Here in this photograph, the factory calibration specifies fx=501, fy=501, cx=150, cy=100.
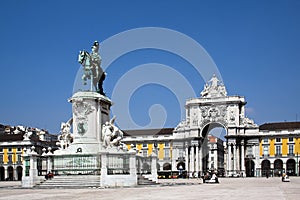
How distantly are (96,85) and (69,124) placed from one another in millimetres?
3024

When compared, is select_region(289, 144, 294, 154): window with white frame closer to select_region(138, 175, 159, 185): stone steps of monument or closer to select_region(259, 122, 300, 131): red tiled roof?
select_region(259, 122, 300, 131): red tiled roof

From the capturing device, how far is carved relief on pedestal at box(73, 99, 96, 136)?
99.4 ft

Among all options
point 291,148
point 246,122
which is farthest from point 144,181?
point 246,122

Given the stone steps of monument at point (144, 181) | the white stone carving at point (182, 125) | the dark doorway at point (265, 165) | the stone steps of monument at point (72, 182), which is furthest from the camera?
the white stone carving at point (182, 125)

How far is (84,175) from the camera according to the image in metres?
29.0

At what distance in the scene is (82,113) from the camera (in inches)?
1203

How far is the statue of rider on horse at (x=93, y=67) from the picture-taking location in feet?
104

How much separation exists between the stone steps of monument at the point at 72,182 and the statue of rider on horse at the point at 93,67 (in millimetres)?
6147

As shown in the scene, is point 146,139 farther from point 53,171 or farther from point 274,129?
point 53,171

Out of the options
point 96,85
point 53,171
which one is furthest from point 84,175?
point 96,85

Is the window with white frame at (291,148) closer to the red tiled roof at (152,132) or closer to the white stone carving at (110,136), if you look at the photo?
the red tiled roof at (152,132)

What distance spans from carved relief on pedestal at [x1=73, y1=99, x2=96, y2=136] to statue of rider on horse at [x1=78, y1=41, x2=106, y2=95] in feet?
5.57

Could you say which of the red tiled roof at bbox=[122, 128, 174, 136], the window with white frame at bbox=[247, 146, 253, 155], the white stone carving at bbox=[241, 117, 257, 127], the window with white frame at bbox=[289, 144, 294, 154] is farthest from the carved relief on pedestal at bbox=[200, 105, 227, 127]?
the window with white frame at bbox=[289, 144, 294, 154]

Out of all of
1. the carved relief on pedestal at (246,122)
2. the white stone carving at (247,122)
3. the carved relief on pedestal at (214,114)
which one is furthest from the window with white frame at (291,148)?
the carved relief on pedestal at (214,114)
